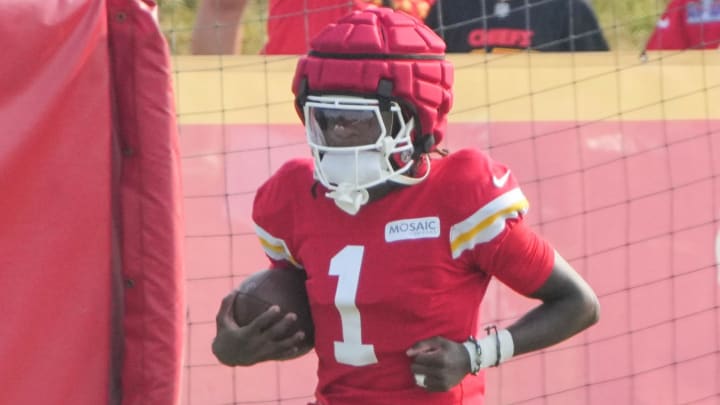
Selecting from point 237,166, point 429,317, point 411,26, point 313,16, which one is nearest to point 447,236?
point 429,317

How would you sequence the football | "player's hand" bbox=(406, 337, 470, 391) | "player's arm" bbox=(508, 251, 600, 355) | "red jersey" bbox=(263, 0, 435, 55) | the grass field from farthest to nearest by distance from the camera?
the grass field
"red jersey" bbox=(263, 0, 435, 55)
the football
"player's arm" bbox=(508, 251, 600, 355)
"player's hand" bbox=(406, 337, 470, 391)

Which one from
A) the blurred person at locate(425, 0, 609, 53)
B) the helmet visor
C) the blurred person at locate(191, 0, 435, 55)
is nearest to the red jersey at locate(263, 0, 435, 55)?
the blurred person at locate(191, 0, 435, 55)

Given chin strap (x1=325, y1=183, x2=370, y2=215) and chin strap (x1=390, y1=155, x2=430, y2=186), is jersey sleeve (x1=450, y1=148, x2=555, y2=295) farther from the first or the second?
chin strap (x1=325, y1=183, x2=370, y2=215)

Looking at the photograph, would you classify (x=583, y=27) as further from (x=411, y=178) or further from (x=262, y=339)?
(x=262, y=339)

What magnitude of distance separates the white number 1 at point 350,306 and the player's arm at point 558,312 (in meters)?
0.36

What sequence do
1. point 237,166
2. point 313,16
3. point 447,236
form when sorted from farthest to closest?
point 313,16, point 237,166, point 447,236

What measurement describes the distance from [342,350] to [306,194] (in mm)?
389

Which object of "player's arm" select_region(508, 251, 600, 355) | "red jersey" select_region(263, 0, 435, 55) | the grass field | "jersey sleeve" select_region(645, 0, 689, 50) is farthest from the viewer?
the grass field

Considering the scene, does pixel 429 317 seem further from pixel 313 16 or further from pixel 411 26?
pixel 313 16

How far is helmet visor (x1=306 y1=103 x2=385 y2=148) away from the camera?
367 centimetres

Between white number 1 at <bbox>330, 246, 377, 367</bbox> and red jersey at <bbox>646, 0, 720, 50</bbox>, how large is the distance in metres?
3.13

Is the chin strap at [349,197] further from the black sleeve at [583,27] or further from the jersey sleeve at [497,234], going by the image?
the black sleeve at [583,27]

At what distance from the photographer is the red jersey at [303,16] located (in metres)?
6.06

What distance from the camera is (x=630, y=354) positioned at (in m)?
5.55
